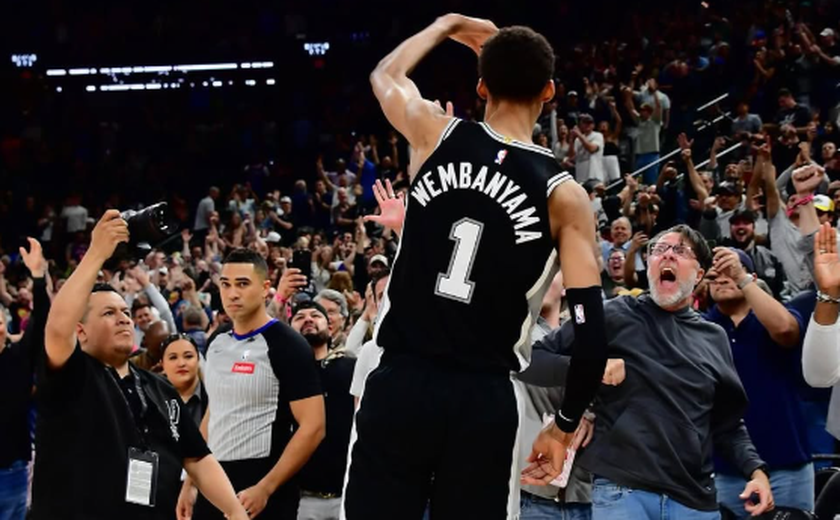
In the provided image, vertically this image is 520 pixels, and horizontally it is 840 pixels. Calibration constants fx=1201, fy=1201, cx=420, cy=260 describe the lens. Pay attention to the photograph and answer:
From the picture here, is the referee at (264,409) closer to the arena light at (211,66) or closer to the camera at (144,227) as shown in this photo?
the camera at (144,227)

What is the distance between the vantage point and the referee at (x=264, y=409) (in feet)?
19.0

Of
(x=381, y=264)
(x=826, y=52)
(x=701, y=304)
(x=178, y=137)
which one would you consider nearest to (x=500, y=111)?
(x=701, y=304)

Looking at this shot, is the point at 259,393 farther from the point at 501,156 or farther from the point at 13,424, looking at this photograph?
the point at 501,156

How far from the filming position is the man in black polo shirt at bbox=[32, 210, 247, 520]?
4.38 meters

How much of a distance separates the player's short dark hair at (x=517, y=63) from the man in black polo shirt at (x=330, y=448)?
336 centimetres

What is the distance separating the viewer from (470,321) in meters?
3.35

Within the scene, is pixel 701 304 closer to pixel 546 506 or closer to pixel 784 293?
pixel 784 293

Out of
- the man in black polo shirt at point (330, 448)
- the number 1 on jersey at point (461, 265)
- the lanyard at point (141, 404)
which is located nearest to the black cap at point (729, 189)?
the man in black polo shirt at point (330, 448)

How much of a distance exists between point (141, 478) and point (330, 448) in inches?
77.2

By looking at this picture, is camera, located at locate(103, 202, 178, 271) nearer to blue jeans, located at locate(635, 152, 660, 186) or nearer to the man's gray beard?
the man's gray beard

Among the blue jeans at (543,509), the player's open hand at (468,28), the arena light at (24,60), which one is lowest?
the blue jeans at (543,509)

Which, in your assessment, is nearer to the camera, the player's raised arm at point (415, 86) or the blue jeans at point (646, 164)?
the player's raised arm at point (415, 86)

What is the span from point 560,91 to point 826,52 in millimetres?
4759

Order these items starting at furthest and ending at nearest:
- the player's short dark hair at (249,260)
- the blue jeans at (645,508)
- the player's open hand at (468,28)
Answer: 1. the player's short dark hair at (249,260)
2. the blue jeans at (645,508)
3. the player's open hand at (468,28)
